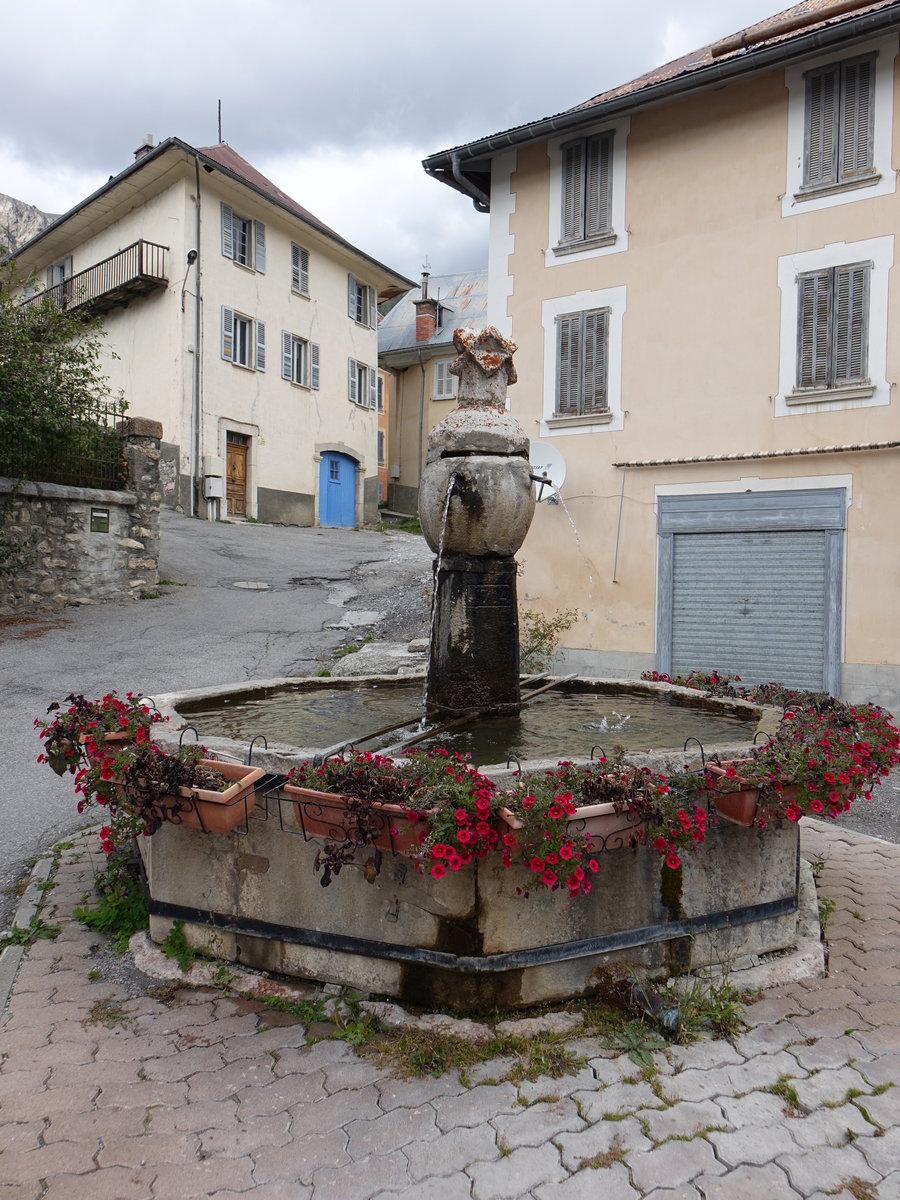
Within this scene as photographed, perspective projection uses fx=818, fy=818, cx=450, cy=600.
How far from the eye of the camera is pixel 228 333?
842 inches

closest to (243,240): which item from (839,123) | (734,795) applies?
(839,123)

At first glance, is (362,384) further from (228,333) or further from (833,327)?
(833,327)

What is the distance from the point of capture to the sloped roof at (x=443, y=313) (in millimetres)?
30875

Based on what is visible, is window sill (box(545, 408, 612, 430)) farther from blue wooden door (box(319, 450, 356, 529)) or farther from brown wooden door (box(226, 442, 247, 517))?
blue wooden door (box(319, 450, 356, 529))

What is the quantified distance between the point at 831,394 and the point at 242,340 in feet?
54.5

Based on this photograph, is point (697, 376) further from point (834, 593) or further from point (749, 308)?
point (834, 593)

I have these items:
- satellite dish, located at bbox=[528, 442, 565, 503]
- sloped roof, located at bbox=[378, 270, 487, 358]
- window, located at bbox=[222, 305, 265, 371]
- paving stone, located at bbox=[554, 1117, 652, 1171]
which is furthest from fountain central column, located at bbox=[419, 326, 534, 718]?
sloped roof, located at bbox=[378, 270, 487, 358]

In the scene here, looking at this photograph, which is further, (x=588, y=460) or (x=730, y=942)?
(x=588, y=460)

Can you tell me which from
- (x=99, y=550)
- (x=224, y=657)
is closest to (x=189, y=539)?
(x=99, y=550)

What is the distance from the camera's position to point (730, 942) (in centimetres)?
332

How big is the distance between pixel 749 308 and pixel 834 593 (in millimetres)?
3727

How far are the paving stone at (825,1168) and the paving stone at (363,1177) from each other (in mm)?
1058

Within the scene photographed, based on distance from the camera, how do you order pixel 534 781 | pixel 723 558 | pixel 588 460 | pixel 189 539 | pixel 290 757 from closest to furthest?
pixel 534 781
pixel 290 757
pixel 723 558
pixel 588 460
pixel 189 539

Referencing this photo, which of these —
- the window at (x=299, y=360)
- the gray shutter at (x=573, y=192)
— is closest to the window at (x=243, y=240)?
the window at (x=299, y=360)
